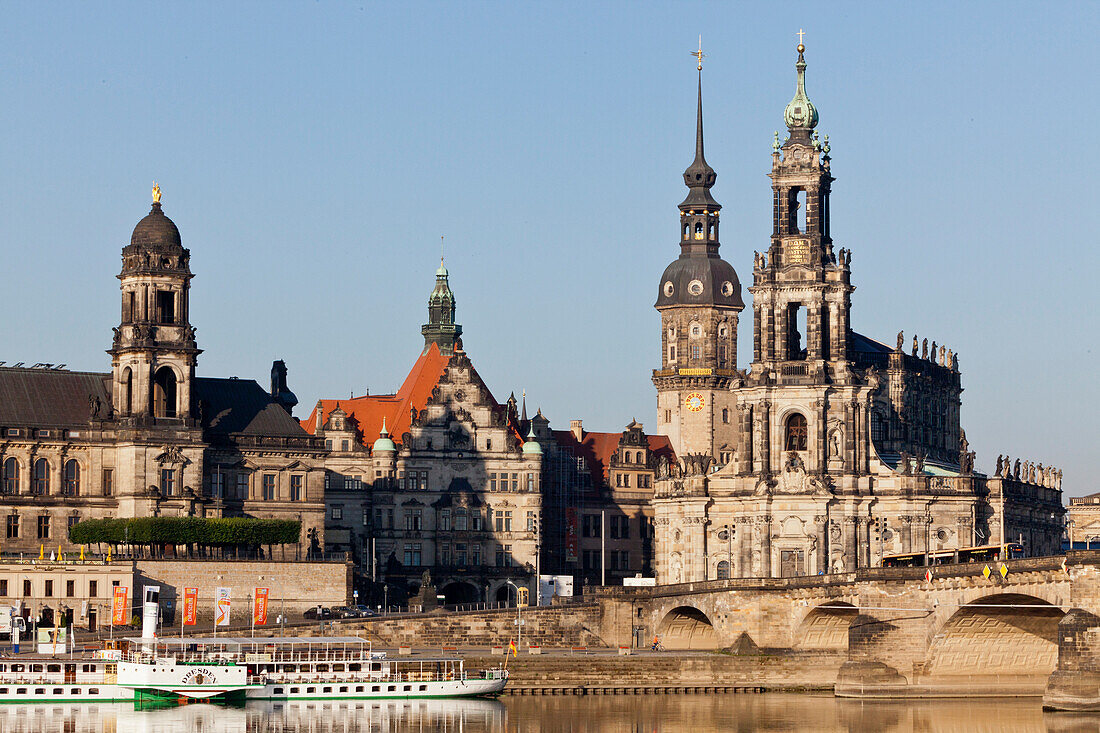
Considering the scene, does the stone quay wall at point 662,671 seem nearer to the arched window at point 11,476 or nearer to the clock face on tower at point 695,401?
the arched window at point 11,476

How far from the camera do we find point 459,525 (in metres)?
166

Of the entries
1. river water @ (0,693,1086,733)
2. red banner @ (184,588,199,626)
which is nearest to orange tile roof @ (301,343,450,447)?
red banner @ (184,588,199,626)

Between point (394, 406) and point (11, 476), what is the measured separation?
32.8 meters

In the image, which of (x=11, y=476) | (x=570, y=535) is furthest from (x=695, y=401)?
(x=11, y=476)

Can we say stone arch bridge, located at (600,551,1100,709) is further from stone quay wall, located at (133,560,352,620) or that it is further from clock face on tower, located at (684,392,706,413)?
clock face on tower, located at (684,392,706,413)

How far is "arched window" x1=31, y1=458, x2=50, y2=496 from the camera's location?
14775cm

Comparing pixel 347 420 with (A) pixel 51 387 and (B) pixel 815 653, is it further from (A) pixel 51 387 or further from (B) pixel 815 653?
(B) pixel 815 653

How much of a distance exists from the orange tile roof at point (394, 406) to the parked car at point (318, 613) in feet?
82.6

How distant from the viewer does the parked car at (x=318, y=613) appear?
141875mm

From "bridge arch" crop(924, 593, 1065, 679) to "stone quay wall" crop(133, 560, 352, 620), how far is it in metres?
42.1

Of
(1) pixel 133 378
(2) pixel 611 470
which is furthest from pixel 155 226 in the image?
(2) pixel 611 470

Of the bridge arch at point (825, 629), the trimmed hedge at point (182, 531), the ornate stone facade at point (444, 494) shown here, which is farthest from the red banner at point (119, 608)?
the bridge arch at point (825, 629)

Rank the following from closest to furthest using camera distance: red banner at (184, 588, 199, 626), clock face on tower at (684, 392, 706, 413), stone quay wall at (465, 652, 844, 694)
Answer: stone quay wall at (465, 652, 844, 694) → red banner at (184, 588, 199, 626) → clock face on tower at (684, 392, 706, 413)

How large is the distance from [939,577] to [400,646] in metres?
32.9
